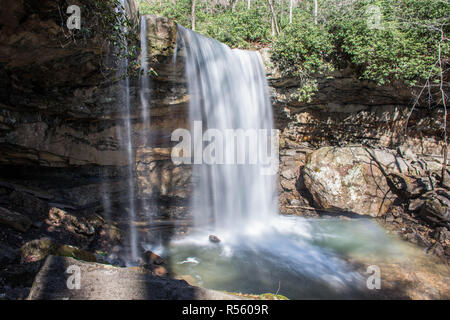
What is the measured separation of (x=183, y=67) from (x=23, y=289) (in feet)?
19.5

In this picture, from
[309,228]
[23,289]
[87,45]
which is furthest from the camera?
[309,228]

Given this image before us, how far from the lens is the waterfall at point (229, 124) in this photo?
7656 millimetres

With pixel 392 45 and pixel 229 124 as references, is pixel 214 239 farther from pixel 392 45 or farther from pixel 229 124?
pixel 392 45

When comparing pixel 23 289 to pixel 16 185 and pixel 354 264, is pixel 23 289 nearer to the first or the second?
pixel 16 185

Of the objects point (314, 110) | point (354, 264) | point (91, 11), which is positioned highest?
point (91, 11)

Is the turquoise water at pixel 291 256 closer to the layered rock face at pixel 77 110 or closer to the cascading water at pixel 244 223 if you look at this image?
the cascading water at pixel 244 223

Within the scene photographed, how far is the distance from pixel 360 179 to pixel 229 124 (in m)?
4.96

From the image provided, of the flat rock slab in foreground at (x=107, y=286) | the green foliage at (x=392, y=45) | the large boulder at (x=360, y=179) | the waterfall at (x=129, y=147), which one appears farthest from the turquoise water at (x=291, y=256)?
the green foliage at (x=392, y=45)

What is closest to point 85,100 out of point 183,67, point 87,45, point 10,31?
point 87,45

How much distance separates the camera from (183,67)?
7.07 meters

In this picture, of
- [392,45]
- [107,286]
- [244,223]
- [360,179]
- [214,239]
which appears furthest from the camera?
[244,223]

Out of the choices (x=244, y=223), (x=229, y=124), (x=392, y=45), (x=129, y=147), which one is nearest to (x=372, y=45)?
(x=392, y=45)

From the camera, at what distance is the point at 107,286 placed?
2512 millimetres

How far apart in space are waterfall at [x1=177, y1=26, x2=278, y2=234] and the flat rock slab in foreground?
5.72 metres
